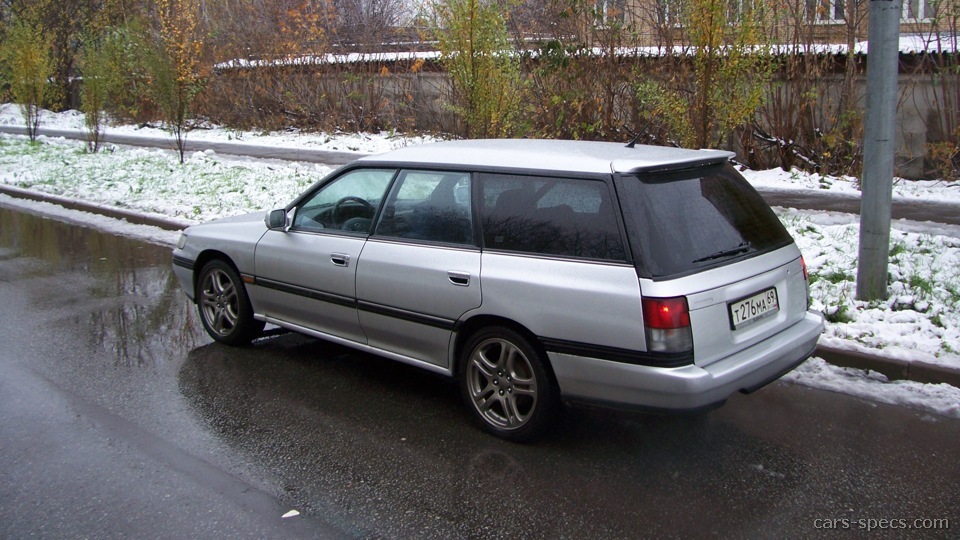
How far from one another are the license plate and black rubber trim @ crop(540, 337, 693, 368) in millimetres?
400

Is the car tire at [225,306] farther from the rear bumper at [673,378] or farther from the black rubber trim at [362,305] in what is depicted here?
the rear bumper at [673,378]

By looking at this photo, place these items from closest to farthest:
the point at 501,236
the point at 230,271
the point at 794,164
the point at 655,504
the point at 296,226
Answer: the point at 655,504
the point at 501,236
the point at 296,226
the point at 230,271
the point at 794,164

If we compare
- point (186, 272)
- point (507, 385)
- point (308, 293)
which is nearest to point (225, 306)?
point (186, 272)

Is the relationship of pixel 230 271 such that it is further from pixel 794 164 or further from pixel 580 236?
pixel 794 164

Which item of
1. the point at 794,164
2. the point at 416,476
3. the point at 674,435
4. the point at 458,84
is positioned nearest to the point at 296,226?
the point at 416,476

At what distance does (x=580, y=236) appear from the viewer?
4.20 metres

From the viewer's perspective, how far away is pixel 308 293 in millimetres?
5434

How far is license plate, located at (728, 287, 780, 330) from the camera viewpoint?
411 centimetres

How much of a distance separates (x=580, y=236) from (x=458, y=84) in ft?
22.8

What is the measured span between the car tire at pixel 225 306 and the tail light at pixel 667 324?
10.7 feet

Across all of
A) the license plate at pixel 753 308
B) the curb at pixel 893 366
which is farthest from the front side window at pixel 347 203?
the curb at pixel 893 366

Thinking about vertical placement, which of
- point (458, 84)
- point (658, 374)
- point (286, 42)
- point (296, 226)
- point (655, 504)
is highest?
point (286, 42)

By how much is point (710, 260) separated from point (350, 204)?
7.85 ft

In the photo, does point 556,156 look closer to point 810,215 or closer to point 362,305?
point 362,305
